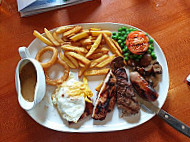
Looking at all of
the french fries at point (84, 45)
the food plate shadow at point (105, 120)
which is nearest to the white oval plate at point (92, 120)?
the food plate shadow at point (105, 120)

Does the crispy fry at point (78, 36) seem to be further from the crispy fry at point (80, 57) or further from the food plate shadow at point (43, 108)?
the food plate shadow at point (43, 108)

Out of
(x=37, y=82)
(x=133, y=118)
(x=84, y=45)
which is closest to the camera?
(x=37, y=82)

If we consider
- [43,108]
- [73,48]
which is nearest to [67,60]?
[73,48]

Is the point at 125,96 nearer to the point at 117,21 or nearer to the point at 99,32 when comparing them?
the point at 99,32

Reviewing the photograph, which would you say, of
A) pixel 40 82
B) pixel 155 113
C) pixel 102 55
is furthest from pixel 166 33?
pixel 40 82

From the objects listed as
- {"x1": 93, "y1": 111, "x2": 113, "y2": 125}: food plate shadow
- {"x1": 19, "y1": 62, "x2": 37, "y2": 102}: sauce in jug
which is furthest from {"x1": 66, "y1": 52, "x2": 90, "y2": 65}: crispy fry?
{"x1": 93, "y1": 111, "x2": 113, "y2": 125}: food plate shadow

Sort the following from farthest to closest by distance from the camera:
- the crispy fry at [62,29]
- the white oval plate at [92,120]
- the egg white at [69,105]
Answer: the crispy fry at [62,29] → the white oval plate at [92,120] → the egg white at [69,105]
